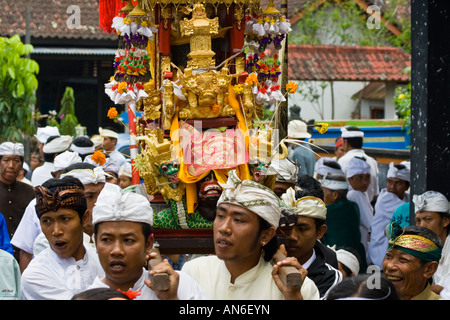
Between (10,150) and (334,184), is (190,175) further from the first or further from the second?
(10,150)

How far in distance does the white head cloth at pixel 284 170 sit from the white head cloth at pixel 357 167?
3169mm

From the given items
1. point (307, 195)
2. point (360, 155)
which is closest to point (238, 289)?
point (307, 195)

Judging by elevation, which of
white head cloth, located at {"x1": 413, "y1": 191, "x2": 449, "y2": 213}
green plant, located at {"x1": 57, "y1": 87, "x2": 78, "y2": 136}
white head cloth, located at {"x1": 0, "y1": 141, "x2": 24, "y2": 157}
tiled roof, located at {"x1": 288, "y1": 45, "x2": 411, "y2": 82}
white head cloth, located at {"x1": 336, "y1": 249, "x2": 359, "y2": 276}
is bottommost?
white head cloth, located at {"x1": 336, "y1": 249, "x2": 359, "y2": 276}

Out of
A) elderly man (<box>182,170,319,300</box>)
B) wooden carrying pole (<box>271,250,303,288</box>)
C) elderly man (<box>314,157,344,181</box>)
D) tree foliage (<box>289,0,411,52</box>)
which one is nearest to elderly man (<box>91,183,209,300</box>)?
elderly man (<box>182,170,319,300</box>)

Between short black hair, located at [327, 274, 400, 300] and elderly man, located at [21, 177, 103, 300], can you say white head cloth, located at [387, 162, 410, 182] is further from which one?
short black hair, located at [327, 274, 400, 300]

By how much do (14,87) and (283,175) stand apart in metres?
7.88

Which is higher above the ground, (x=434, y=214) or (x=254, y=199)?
(x=254, y=199)

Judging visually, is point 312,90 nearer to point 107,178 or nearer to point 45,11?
point 45,11

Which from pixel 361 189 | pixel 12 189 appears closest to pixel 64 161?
pixel 12 189

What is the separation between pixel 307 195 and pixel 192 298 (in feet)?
7.49

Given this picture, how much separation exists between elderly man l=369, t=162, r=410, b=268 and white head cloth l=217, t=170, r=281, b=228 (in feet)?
14.7

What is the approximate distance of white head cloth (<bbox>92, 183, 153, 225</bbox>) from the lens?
14.0 ft

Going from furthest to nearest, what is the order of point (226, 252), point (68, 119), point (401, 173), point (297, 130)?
point (68, 119)
point (297, 130)
point (401, 173)
point (226, 252)

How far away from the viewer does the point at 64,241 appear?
4.82 metres
